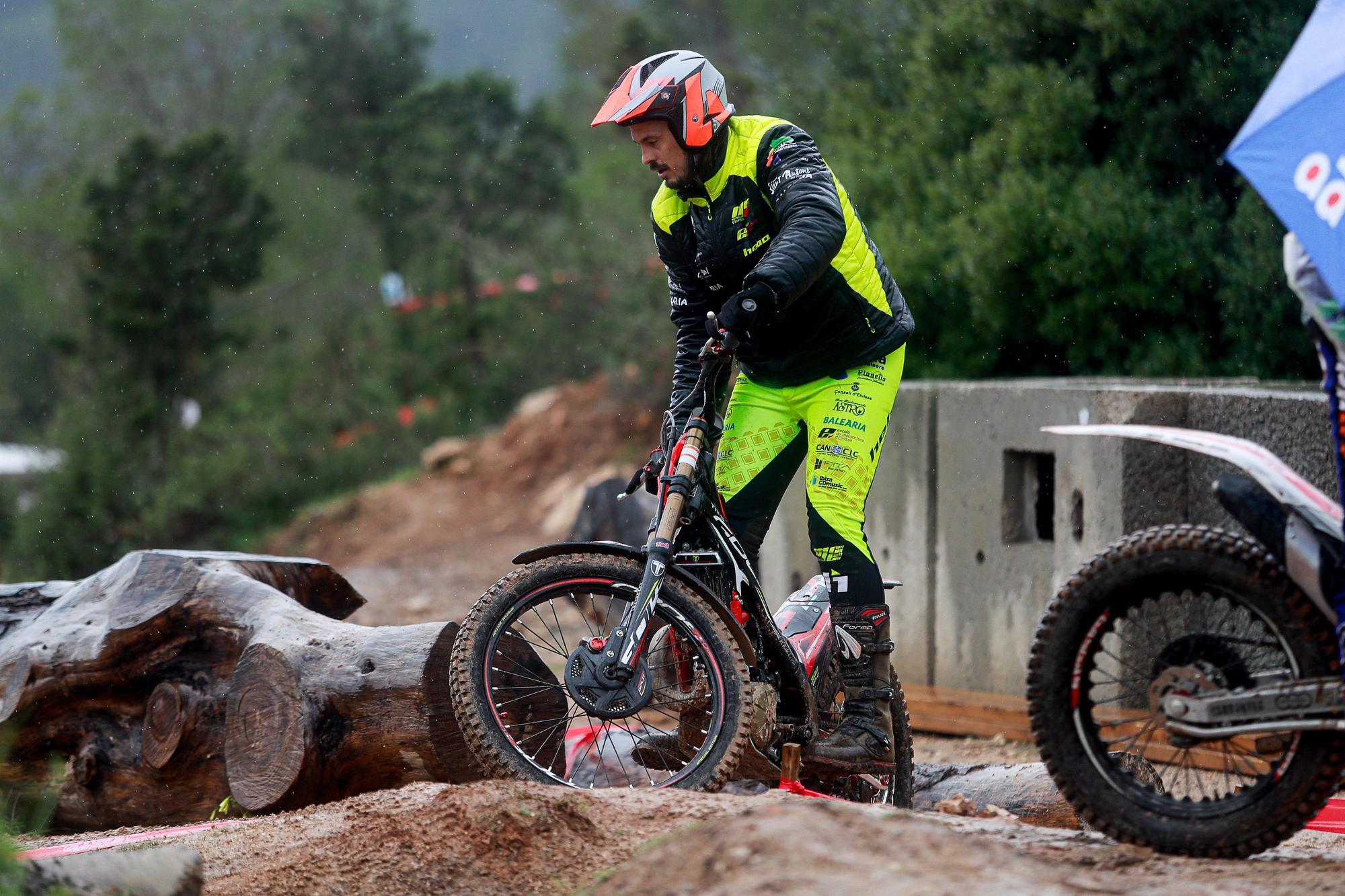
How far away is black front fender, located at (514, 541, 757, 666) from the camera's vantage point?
165 inches

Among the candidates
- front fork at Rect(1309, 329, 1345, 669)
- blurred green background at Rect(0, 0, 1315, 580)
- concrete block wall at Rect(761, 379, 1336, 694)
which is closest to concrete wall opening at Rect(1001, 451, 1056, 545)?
concrete block wall at Rect(761, 379, 1336, 694)

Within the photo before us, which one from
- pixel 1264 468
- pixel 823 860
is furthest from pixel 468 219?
pixel 823 860

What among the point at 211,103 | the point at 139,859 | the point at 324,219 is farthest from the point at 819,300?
the point at 211,103

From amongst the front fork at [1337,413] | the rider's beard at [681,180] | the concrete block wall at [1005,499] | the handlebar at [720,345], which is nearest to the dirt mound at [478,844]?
the handlebar at [720,345]

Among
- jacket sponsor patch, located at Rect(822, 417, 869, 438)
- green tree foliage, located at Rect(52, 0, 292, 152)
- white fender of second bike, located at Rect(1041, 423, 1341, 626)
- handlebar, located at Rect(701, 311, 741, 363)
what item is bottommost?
white fender of second bike, located at Rect(1041, 423, 1341, 626)

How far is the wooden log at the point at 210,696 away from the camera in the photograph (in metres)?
4.98

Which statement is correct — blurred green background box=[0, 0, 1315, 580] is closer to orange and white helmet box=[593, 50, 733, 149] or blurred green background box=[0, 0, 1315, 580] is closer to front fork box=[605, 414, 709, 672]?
orange and white helmet box=[593, 50, 733, 149]

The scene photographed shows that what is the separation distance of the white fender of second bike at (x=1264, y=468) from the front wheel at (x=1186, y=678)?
0.48ft

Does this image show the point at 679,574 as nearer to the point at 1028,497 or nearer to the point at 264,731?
the point at 264,731

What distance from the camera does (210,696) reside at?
17.9ft

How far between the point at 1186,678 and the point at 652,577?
146cm

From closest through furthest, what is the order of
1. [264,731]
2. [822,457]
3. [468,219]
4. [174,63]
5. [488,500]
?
[822,457]
[264,731]
[488,500]
[468,219]
[174,63]

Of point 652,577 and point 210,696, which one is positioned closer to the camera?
point 652,577

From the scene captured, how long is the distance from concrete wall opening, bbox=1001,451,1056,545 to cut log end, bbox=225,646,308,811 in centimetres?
463
